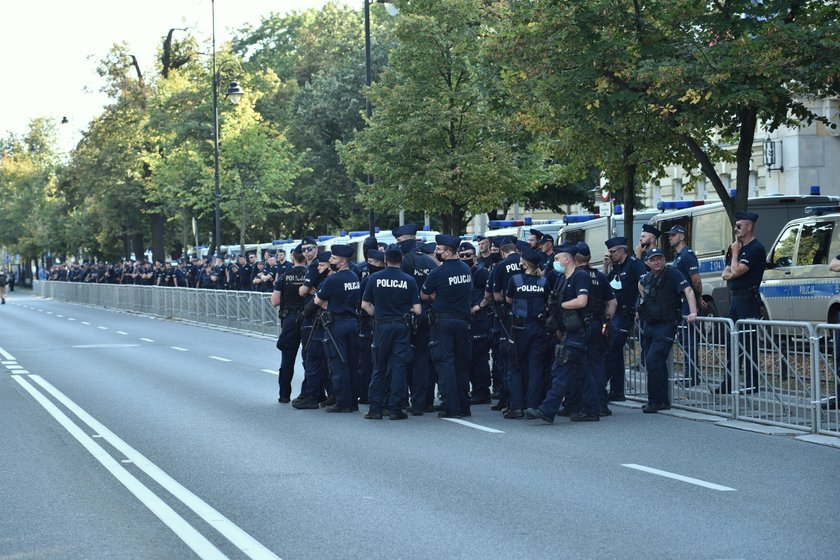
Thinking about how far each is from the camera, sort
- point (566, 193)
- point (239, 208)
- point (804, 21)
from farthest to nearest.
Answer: point (239, 208) → point (566, 193) → point (804, 21)

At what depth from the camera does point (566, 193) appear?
152 feet

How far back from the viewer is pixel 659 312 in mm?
14188

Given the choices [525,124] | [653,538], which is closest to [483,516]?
[653,538]

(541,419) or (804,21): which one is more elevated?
(804,21)

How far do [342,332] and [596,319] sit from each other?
2810 mm

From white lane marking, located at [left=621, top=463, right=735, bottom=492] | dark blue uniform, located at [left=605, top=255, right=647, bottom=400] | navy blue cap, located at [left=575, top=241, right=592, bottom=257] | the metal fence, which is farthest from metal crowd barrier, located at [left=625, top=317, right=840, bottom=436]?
white lane marking, located at [left=621, top=463, right=735, bottom=492]

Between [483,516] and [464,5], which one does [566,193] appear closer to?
[464,5]

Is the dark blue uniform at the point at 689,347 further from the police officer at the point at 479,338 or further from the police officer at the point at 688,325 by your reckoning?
the police officer at the point at 479,338

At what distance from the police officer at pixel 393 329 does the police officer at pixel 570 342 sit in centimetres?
138

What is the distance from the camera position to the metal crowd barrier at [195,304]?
32.5m

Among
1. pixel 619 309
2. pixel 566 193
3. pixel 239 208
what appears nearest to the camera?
pixel 619 309

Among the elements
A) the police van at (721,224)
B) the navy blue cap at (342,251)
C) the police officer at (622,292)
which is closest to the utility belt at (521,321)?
the police officer at (622,292)

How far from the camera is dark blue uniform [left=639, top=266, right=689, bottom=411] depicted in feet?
46.5

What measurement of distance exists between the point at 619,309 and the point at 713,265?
944cm
